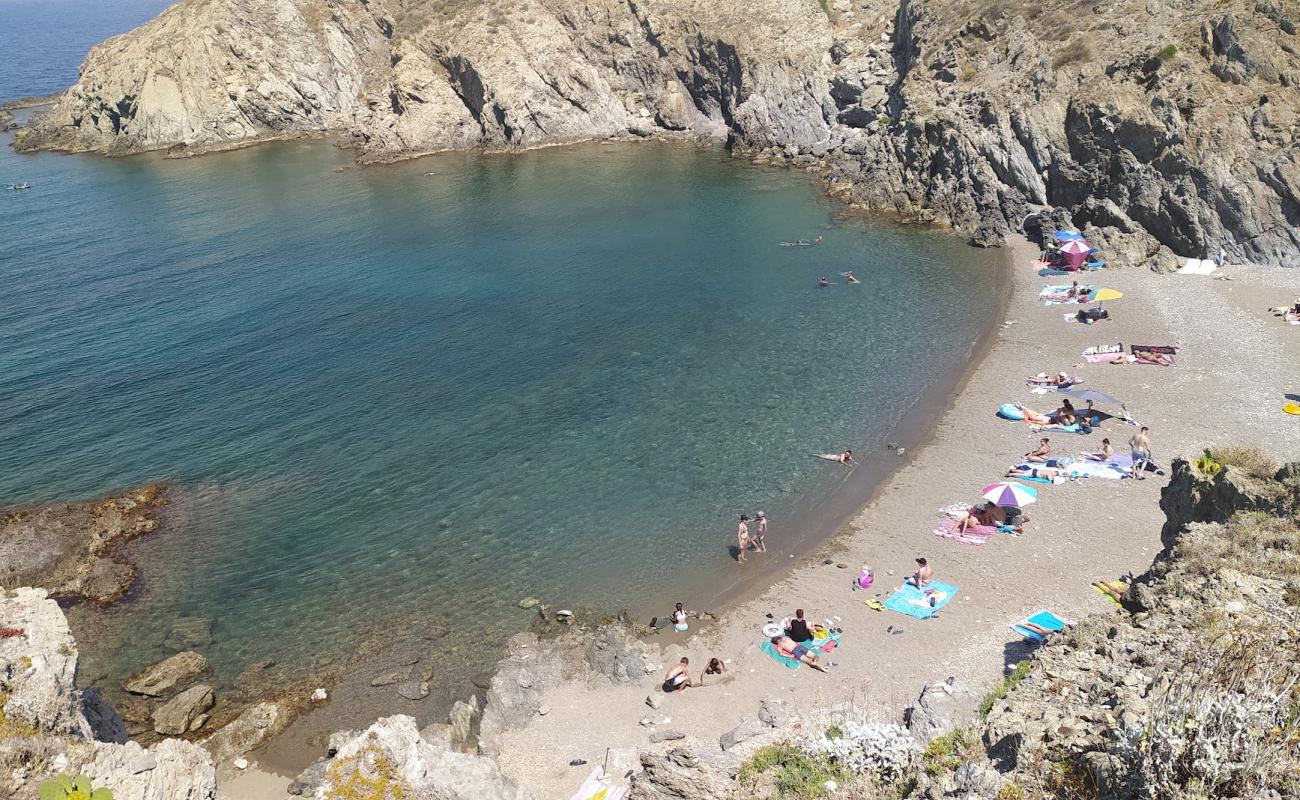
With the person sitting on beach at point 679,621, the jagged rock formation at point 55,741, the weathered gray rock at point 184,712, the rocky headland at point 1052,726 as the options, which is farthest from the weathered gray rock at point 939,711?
the weathered gray rock at point 184,712

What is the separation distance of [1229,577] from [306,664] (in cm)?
2339

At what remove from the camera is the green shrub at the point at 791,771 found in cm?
1178

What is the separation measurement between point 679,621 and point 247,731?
40.4 ft

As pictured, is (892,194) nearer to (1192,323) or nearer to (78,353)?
(1192,323)

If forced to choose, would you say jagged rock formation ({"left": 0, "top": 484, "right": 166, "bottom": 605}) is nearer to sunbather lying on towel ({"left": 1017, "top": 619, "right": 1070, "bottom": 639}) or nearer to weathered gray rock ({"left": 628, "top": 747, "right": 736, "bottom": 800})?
weathered gray rock ({"left": 628, "top": 747, "right": 736, "bottom": 800})

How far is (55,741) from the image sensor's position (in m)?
11.5

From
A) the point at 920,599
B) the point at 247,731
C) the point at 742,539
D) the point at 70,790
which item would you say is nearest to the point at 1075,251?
the point at 920,599

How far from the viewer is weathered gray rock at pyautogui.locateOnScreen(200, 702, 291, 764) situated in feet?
69.3

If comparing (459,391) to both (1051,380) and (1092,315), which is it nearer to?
(1051,380)

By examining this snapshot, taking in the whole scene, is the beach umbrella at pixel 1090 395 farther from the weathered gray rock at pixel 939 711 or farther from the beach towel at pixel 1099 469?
the weathered gray rock at pixel 939 711

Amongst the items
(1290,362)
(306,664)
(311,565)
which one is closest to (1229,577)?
(306,664)

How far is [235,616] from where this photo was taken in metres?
26.4

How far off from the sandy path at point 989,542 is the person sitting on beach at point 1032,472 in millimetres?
570

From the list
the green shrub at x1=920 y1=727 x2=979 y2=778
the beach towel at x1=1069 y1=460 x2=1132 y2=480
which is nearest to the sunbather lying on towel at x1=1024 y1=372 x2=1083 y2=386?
the beach towel at x1=1069 y1=460 x2=1132 y2=480
